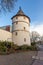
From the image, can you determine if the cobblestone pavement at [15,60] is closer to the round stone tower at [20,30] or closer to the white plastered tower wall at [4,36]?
the white plastered tower wall at [4,36]

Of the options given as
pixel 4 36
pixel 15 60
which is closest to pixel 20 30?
pixel 4 36

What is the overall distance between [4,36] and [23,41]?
21.2 feet

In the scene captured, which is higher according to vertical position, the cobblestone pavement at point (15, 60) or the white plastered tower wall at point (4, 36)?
the white plastered tower wall at point (4, 36)

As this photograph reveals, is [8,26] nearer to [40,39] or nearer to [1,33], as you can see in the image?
[1,33]

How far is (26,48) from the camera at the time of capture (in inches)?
1512

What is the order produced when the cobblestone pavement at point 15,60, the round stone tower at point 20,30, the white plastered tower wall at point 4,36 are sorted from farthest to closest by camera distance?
the round stone tower at point 20,30
the white plastered tower wall at point 4,36
the cobblestone pavement at point 15,60

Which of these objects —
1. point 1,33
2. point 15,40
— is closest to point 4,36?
point 1,33

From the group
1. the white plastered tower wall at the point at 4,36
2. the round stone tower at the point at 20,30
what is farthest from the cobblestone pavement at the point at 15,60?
the round stone tower at the point at 20,30

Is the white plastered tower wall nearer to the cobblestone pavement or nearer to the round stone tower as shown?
the round stone tower

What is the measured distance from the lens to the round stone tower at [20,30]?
137 ft

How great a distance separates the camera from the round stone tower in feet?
137

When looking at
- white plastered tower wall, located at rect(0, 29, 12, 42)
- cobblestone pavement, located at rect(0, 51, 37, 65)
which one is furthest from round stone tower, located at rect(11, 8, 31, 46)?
cobblestone pavement, located at rect(0, 51, 37, 65)

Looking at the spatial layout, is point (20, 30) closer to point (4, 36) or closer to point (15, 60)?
point (4, 36)

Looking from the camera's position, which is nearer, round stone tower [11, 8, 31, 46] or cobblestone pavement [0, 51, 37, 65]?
cobblestone pavement [0, 51, 37, 65]
